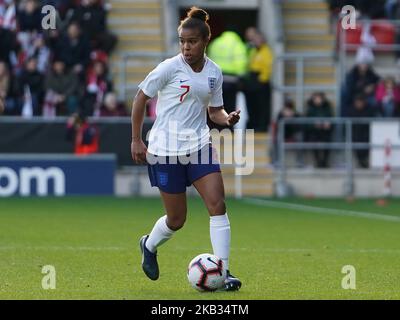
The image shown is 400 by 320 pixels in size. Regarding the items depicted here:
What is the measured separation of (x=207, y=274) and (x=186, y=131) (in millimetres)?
1223

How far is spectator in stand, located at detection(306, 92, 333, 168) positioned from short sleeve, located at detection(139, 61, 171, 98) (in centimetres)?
1555

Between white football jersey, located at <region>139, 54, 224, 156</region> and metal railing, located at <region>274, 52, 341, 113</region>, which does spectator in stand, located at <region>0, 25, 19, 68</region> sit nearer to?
metal railing, located at <region>274, 52, 341, 113</region>

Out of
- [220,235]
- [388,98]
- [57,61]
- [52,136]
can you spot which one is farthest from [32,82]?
[220,235]

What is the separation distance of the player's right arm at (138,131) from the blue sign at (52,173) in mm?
13755

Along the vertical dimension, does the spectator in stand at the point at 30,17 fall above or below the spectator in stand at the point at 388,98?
above

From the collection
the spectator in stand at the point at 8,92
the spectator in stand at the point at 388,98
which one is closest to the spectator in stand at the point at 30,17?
the spectator in stand at the point at 8,92

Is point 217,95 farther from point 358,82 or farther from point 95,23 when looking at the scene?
point 95,23

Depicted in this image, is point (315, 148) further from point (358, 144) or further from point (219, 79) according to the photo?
point (219, 79)

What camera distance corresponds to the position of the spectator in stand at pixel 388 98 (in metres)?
27.2

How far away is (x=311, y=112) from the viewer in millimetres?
26766

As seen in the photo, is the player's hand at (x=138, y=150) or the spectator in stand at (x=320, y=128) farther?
the spectator in stand at (x=320, y=128)

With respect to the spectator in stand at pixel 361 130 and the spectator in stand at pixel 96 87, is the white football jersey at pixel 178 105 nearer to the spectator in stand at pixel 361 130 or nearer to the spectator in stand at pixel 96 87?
the spectator in stand at pixel 361 130
